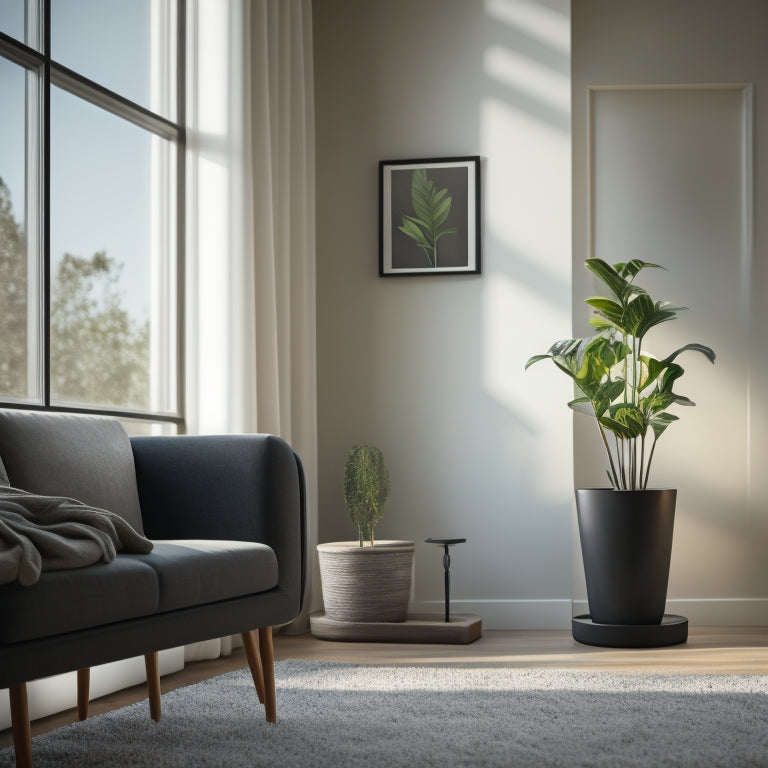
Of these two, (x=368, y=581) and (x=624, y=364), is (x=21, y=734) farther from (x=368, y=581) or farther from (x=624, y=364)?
(x=624, y=364)

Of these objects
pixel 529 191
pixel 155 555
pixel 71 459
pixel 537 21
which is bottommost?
pixel 155 555

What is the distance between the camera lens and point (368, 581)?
12.6ft

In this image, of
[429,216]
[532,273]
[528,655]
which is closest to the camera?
[528,655]

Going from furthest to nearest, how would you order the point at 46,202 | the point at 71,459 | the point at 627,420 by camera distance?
the point at 627,420, the point at 46,202, the point at 71,459

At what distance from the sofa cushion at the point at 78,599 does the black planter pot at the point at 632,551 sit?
7.20 feet

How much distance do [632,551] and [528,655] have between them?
1.81 ft

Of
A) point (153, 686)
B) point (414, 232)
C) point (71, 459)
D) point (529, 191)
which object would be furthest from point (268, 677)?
point (529, 191)

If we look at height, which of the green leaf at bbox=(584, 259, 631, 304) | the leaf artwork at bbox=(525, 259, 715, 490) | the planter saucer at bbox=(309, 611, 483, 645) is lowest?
the planter saucer at bbox=(309, 611, 483, 645)

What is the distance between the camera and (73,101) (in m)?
3.17

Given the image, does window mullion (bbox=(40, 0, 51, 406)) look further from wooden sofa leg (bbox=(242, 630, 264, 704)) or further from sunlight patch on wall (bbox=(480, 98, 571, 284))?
sunlight patch on wall (bbox=(480, 98, 571, 284))

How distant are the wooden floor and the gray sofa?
70cm

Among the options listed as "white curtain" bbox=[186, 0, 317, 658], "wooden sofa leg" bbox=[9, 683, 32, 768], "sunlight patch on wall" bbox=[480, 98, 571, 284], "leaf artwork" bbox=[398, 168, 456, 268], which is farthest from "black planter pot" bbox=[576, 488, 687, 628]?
"wooden sofa leg" bbox=[9, 683, 32, 768]

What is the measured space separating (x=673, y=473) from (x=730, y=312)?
75cm

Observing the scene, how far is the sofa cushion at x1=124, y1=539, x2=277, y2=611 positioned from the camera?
199cm
